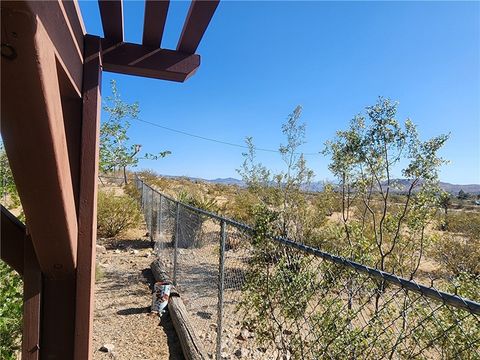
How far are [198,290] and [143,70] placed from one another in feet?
Answer: 14.6

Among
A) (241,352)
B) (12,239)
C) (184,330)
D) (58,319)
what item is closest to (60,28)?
(12,239)

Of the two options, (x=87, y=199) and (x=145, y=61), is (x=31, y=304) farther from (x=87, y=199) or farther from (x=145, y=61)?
(x=145, y=61)

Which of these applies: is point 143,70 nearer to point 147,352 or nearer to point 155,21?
point 155,21

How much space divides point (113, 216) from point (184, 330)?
7.19 meters

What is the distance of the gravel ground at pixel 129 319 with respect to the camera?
4.21m

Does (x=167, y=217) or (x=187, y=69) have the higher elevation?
(x=187, y=69)

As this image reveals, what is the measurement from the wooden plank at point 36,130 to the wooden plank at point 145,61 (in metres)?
0.97

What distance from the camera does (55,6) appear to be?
114cm

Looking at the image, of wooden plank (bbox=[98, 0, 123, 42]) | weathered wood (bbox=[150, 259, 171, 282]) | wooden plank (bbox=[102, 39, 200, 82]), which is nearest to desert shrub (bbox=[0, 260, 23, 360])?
wooden plank (bbox=[102, 39, 200, 82])

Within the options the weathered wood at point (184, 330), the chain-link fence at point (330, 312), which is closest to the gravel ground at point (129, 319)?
the weathered wood at point (184, 330)

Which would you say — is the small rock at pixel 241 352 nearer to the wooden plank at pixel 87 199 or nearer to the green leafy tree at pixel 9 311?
the green leafy tree at pixel 9 311

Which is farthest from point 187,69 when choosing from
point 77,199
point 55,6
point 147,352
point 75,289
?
point 147,352

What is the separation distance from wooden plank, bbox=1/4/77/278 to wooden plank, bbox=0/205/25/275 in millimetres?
307

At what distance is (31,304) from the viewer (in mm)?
1786
